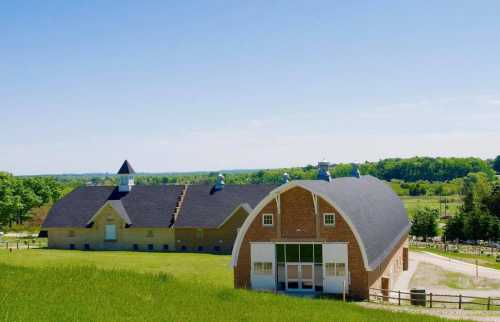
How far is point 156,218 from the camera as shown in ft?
214

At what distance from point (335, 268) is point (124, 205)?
3776 cm

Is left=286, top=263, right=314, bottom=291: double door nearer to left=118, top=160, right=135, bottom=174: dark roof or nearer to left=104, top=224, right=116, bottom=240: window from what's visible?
left=104, top=224, right=116, bottom=240: window

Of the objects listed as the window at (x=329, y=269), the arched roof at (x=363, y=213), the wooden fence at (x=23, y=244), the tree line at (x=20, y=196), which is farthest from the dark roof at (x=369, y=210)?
the tree line at (x=20, y=196)

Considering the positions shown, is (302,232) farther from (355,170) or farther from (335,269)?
(355,170)

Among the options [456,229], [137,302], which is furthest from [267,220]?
[456,229]

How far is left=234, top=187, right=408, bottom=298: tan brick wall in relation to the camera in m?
35.1

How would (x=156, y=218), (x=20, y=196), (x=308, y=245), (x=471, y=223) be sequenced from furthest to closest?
1. (x=20, y=196)
2. (x=471, y=223)
3. (x=156, y=218)
4. (x=308, y=245)

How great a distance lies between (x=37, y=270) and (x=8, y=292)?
667cm

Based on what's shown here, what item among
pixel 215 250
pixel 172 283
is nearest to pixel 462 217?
pixel 215 250

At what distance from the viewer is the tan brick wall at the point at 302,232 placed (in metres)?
35.1

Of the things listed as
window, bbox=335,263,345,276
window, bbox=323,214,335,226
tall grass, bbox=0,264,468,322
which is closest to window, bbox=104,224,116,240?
tall grass, bbox=0,264,468,322

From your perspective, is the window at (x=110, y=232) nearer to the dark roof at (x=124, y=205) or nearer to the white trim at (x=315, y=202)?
the dark roof at (x=124, y=205)

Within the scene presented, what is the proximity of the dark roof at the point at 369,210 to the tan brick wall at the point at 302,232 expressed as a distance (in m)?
0.63

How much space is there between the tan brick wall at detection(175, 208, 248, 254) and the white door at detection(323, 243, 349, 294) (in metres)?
27.6
